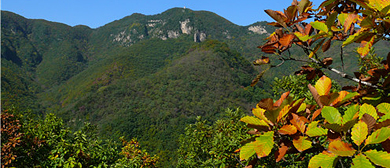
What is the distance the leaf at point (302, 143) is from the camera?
980 millimetres

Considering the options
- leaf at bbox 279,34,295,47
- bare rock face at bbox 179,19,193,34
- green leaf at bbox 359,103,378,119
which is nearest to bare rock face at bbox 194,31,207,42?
bare rock face at bbox 179,19,193,34

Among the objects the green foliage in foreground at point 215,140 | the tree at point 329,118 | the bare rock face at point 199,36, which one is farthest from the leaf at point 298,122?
the bare rock face at point 199,36

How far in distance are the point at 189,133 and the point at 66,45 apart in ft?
570

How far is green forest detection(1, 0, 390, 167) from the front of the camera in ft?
3.47

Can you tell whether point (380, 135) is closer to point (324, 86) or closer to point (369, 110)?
point (369, 110)

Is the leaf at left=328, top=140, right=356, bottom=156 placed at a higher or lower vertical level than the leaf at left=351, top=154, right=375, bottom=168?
higher

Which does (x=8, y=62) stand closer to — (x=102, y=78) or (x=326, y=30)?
(x=102, y=78)

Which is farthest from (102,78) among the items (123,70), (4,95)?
(4,95)

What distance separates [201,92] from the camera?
77.2 m

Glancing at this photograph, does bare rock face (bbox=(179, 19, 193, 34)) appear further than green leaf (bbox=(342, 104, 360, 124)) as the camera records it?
Yes

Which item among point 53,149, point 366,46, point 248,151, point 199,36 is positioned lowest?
point 53,149

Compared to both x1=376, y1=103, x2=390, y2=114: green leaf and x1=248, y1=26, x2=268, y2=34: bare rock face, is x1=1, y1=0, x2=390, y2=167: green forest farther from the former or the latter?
x1=248, y1=26, x2=268, y2=34: bare rock face

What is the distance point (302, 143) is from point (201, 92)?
7625 cm

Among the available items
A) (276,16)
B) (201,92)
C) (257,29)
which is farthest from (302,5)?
(257,29)
